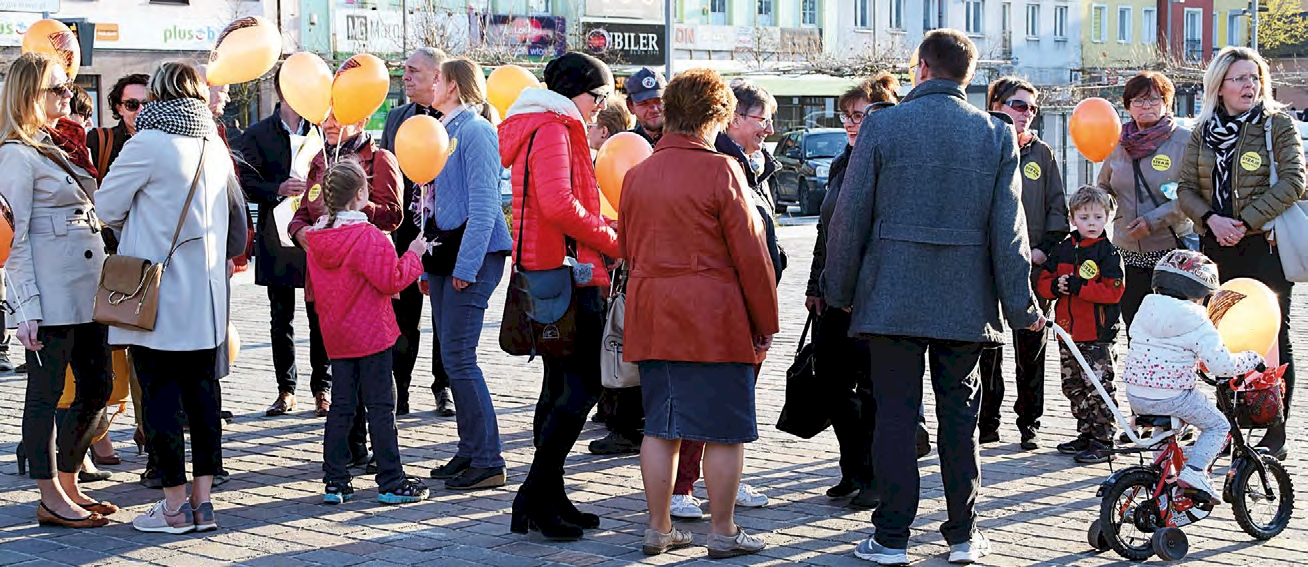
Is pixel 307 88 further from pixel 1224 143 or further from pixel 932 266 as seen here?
pixel 1224 143

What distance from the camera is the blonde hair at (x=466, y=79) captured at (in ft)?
24.3

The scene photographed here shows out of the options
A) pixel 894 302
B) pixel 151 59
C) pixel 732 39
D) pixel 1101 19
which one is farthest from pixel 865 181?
pixel 1101 19

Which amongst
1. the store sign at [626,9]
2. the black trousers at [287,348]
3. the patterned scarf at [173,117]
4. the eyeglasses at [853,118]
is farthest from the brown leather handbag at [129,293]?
Result: the store sign at [626,9]

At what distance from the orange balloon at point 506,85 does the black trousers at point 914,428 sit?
3833 millimetres

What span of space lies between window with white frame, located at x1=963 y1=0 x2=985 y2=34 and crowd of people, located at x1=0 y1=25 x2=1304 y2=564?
49.7 meters

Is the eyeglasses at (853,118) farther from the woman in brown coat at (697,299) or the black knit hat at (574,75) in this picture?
the woman in brown coat at (697,299)

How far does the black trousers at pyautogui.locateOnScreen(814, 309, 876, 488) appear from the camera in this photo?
22.2 feet

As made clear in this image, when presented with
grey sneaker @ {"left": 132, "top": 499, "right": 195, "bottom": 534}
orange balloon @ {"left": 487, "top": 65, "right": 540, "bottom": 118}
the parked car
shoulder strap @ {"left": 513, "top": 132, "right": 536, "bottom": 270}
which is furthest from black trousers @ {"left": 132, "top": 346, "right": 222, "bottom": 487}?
the parked car

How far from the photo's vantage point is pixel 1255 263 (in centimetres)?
775

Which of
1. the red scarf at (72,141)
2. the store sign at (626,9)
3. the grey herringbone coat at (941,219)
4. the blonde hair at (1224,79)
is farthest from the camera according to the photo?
the store sign at (626,9)

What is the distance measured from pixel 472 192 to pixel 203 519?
1776 mm

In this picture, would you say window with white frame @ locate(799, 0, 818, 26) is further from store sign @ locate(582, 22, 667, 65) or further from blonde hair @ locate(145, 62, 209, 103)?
blonde hair @ locate(145, 62, 209, 103)

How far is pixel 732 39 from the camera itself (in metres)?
48.7

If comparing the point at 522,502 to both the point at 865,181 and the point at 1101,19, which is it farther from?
the point at 1101,19
